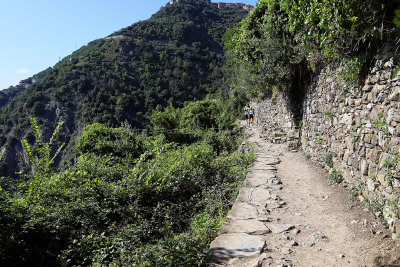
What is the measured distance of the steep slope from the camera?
1533 inches

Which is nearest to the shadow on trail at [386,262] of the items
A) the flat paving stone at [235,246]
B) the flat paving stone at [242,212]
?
the flat paving stone at [235,246]

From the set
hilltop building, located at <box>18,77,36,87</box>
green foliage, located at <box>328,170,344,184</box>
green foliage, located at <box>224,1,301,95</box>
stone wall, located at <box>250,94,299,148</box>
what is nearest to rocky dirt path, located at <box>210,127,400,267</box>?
green foliage, located at <box>328,170,344,184</box>

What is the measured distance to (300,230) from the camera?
121 inches

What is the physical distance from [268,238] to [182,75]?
161 ft

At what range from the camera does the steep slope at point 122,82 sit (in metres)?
38.9

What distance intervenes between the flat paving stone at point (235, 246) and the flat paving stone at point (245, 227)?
Answer: 10cm

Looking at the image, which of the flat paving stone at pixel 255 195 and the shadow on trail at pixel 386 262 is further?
the flat paving stone at pixel 255 195

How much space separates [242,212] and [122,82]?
153 feet

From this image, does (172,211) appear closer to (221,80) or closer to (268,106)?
(268,106)

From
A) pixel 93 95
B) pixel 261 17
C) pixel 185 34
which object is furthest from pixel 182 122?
pixel 185 34

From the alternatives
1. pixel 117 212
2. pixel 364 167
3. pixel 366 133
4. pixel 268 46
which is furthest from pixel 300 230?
pixel 268 46

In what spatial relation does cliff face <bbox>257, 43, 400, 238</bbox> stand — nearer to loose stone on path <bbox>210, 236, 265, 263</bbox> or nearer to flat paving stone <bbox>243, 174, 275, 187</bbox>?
flat paving stone <bbox>243, 174, 275, 187</bbox>

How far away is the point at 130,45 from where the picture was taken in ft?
182

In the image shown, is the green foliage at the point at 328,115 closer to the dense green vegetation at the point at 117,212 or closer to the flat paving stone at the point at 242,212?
the dense green vegetation at the point at 117,212
